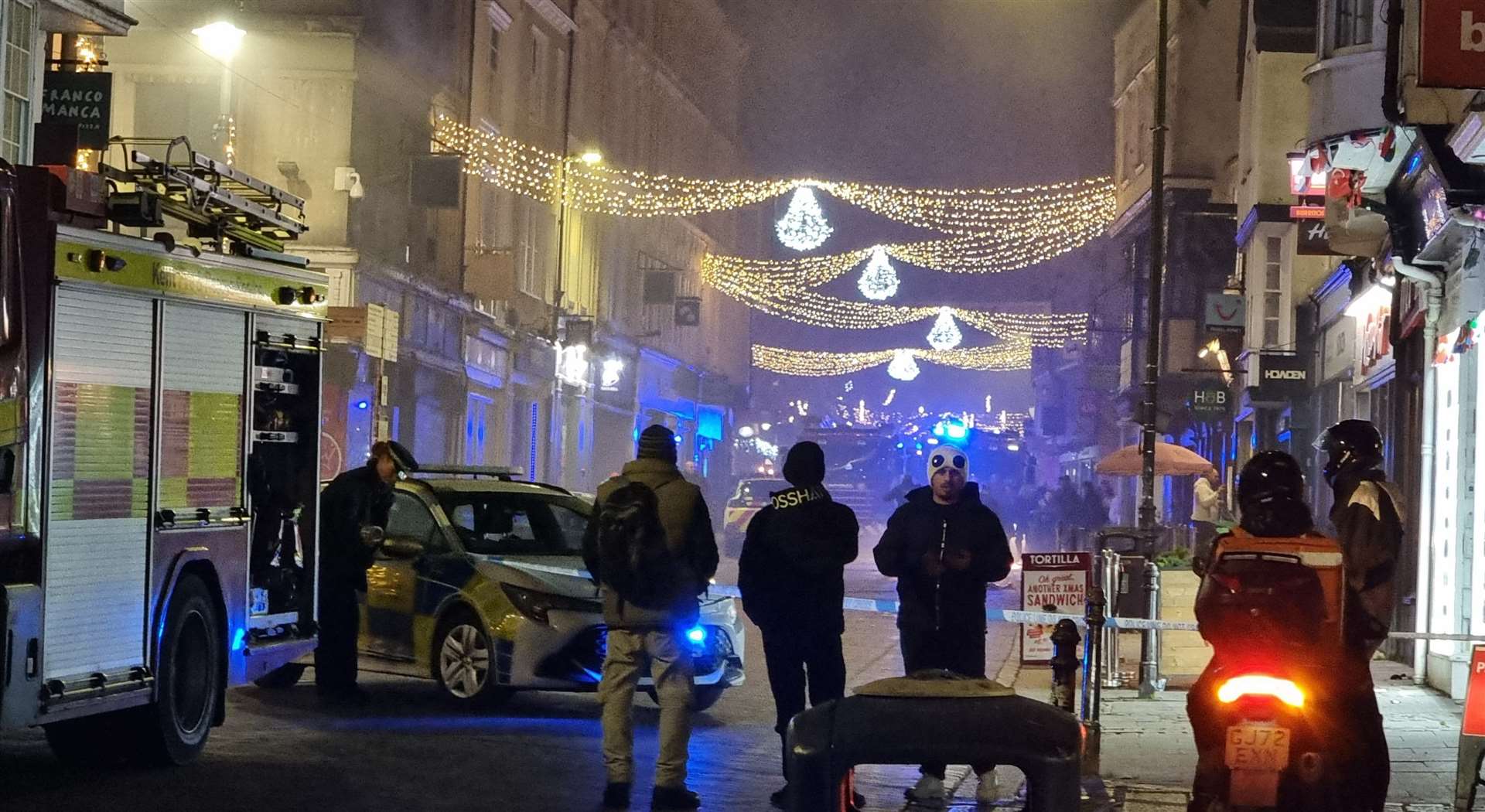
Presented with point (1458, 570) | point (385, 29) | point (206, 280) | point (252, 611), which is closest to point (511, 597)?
point (252, 611)

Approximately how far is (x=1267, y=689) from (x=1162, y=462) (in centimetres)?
2446

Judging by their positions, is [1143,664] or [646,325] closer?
[1143,664]

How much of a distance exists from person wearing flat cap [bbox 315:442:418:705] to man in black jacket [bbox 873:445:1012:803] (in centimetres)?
456

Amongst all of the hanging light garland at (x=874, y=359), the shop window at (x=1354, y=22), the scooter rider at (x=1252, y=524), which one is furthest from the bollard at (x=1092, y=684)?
the hanging light garland at (x=874, y=359)

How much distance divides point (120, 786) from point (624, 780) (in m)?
2.51

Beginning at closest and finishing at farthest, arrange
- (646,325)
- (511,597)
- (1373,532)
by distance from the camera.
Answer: (1373,532)
(511,597)
(646,325)

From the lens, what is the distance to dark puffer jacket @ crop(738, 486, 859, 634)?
31.8ft

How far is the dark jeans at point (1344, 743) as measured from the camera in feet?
22.2

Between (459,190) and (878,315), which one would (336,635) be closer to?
(459,190)

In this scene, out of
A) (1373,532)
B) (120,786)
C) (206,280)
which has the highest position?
(206,280)

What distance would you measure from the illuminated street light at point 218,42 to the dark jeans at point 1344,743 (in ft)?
88.2

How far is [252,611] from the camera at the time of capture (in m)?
11.1

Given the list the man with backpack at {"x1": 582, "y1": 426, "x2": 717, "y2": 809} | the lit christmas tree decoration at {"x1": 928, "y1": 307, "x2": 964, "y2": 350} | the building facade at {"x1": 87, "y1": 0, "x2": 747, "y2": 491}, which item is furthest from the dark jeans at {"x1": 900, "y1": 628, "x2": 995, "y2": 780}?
the lit christmas tree decoration at {"x1": 928, "y1": 307, "x2": 964, "y2": 350}

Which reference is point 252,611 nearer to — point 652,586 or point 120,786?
point 120,786
